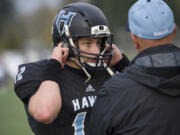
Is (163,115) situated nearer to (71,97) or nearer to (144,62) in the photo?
(144,62)

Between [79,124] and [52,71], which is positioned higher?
[52,71]

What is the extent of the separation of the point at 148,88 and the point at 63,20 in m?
1.23

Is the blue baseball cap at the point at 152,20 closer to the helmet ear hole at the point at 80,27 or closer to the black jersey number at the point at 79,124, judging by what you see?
the helmet ear hole at the point at 80,27

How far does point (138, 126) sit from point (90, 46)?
3.39 feet

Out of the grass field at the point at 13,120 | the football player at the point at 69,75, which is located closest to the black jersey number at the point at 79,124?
the football player at the point at 69,75

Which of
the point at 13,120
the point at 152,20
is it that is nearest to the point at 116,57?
the point at 152,20

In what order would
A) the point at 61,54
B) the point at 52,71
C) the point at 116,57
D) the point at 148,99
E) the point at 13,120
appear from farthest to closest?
1. the point at 13,120
2. the point at 116,57
3. the point at 61,54
4. the point at 52,71
5. the point at 148,99

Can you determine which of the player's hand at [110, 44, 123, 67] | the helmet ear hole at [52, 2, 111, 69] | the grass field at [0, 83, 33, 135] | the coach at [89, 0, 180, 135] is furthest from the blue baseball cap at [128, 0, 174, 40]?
the grass field at [0, 83, 33, 135]

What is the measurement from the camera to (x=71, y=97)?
2.93 m

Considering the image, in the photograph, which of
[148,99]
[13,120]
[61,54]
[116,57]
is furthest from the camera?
[13,120]

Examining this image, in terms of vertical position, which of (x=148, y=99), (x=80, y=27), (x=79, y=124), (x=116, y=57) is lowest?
(x=79, y=124)

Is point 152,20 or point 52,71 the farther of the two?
point 52,71

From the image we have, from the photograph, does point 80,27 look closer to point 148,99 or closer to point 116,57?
point 116,57

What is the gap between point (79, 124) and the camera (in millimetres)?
2906
